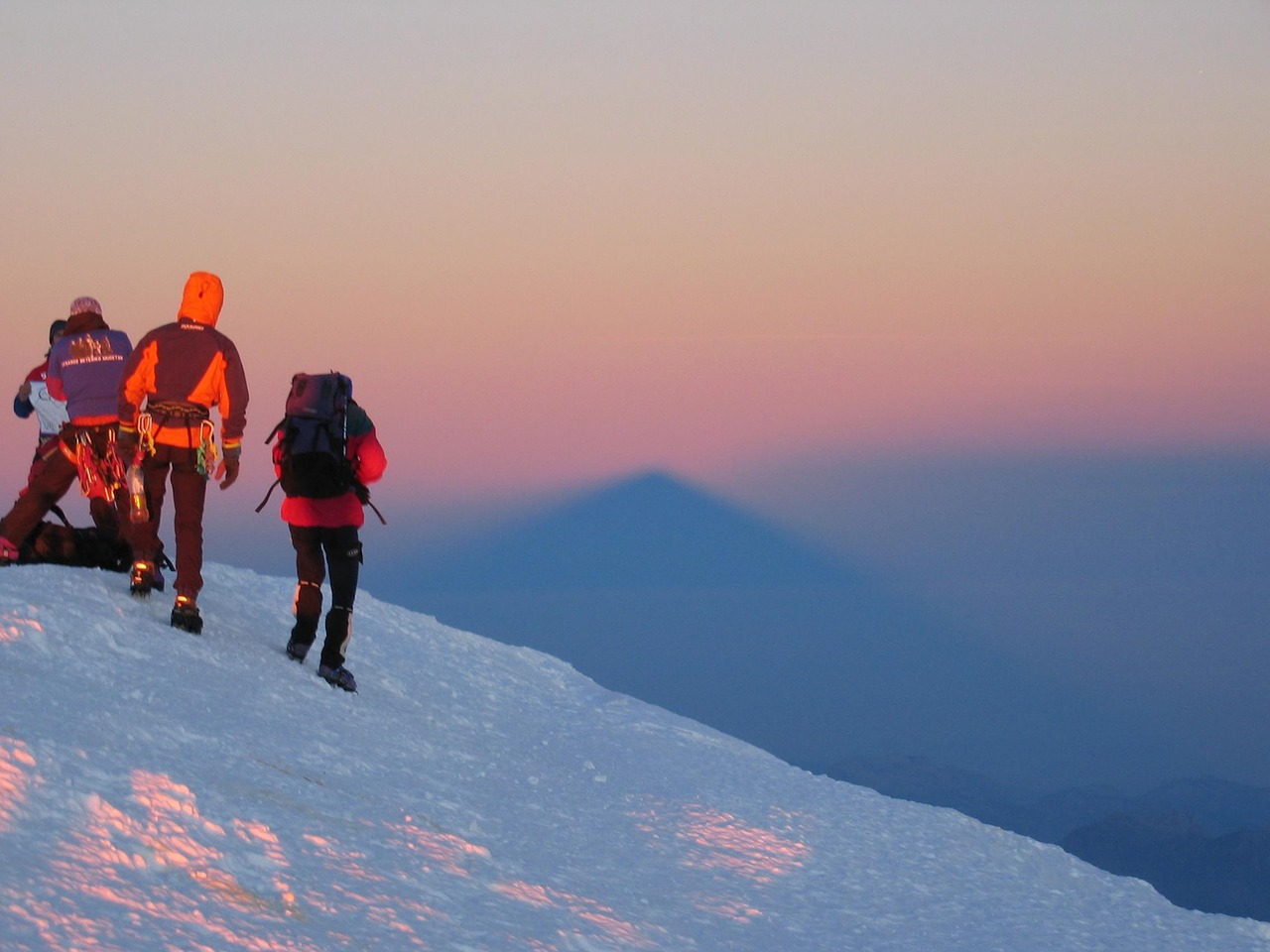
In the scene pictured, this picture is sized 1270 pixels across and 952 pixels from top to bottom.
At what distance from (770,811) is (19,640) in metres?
5.64

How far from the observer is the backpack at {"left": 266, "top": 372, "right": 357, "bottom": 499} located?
10.6m

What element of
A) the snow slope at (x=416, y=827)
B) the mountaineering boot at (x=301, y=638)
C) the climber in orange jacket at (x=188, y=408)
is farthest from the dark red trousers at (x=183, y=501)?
the mountaineering boot at (x=301, y=638)

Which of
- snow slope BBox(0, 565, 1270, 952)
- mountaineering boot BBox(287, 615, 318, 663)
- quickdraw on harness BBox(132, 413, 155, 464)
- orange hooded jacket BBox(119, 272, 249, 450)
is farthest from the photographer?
mountaineering boot BBox(287, 615, 318, 663)

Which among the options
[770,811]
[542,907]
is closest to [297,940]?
[542,907]

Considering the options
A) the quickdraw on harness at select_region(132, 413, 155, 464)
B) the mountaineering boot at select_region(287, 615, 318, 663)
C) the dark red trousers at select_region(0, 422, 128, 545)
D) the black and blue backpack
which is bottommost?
the mountaineering boot at select_region(287, 615, 318, 663)

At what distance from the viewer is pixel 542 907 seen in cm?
676

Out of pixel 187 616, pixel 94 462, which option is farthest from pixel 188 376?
pixel 187 616

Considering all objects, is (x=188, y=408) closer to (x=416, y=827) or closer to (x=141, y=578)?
→ (x=141, y=578)

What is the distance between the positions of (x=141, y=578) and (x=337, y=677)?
6.13 feet

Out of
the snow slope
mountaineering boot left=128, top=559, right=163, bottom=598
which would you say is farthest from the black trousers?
mountaineering boot left=128, top=559, right=163, bottom=598

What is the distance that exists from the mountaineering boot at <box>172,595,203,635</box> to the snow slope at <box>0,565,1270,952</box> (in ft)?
0.61

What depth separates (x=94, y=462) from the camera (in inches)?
460

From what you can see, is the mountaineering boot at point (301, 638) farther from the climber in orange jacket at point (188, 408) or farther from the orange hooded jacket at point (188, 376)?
the orange hooded jacket at point (188, 376)

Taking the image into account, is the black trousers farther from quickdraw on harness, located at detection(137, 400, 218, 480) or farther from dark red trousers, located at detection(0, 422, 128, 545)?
dark red trousers, located at detection(0, 422, 128, 545)
